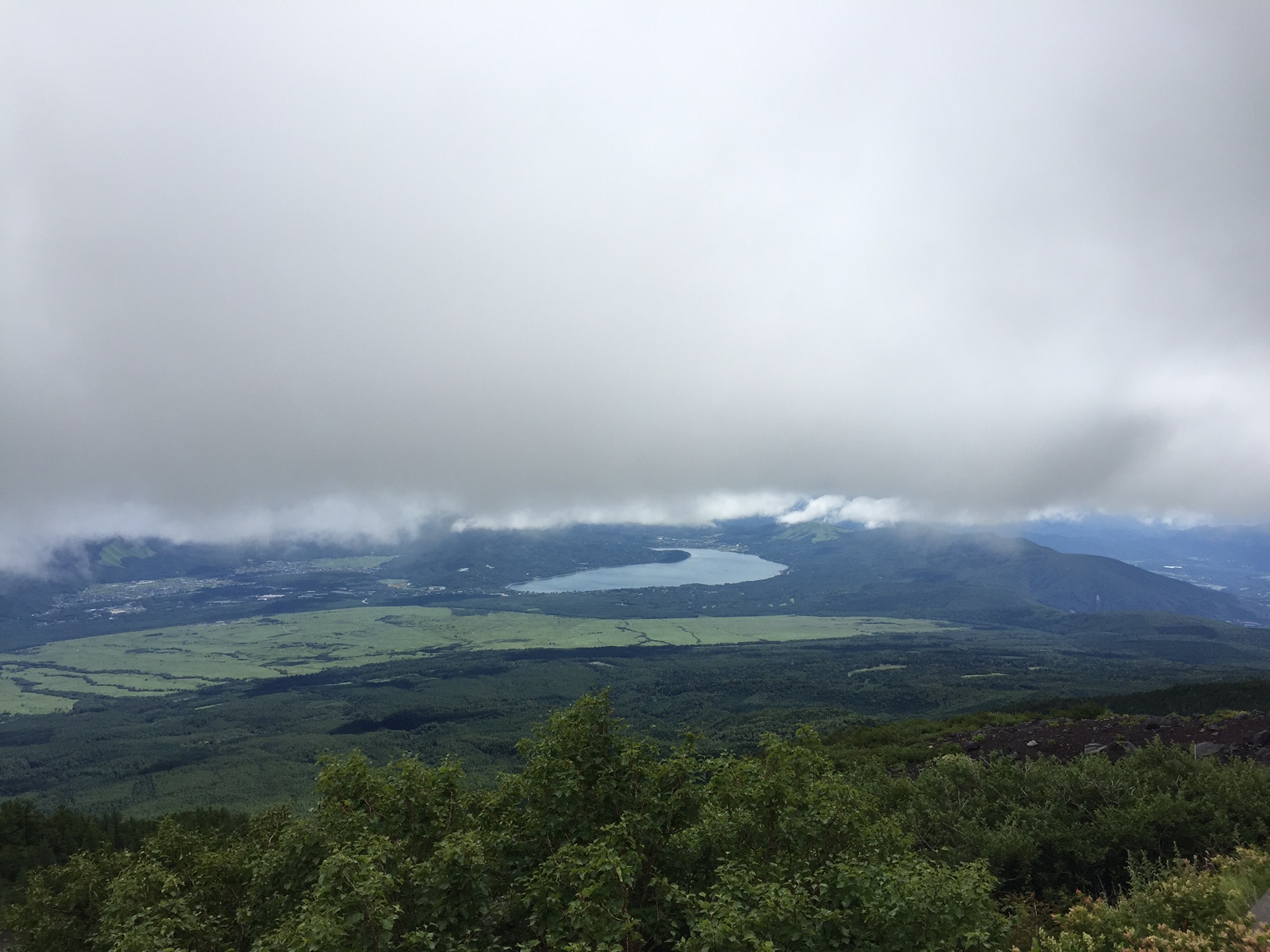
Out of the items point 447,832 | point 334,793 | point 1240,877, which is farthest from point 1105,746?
Answer: point 334,793

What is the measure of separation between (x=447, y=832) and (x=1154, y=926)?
610 inches

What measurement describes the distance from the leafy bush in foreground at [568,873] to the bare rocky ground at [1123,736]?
79.9 ft

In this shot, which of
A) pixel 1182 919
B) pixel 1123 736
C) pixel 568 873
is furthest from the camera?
pixel 1123 736

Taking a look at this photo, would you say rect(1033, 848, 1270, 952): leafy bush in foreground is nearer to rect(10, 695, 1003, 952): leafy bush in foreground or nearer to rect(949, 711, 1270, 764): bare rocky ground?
rect(10, 695, 1003, 952): leafy bush in foreground

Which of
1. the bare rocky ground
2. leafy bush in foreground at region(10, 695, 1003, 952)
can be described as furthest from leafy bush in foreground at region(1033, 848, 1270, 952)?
the bare rocky ground

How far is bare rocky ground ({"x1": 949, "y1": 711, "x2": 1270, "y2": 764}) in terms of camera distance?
29047 mm

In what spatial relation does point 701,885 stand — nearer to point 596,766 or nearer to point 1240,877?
point 596,766

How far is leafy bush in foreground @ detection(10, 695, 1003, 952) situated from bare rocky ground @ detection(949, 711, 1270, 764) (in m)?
24.4

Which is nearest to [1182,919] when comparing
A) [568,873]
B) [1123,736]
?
[568,873]

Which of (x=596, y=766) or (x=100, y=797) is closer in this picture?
(x=596, y=766)

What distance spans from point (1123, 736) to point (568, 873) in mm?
41164

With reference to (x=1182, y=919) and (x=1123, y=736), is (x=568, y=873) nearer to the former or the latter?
(x=1182, y=919)

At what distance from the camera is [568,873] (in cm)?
1071

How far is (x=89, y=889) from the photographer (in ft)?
60.2
